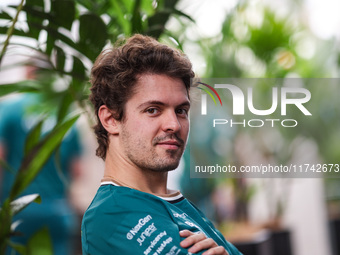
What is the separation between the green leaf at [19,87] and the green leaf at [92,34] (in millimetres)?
185

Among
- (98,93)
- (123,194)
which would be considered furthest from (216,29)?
(123,194)

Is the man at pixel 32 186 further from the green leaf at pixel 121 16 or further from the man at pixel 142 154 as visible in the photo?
the man at pixel 142 154

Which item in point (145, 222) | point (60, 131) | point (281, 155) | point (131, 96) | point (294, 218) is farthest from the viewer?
point (294, 218)

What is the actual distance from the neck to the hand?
0.60 ft

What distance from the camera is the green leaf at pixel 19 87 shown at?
1.27 metres

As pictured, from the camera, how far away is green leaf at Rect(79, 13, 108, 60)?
127 centimetres

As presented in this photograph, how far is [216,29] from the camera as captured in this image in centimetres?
292

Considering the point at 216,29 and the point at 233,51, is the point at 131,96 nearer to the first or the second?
the point at 216,29

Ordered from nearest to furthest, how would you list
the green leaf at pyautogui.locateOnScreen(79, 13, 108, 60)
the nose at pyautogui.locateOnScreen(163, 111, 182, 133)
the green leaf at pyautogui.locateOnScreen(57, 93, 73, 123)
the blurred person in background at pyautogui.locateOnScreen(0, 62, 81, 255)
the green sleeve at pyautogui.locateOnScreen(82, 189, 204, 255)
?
the green sleeve at pyautogui.locateOnScreen(82, 189, 204, 255)
the nose at pyautogui.locateOnScreen(163, 111, 182, 133)
the green leaf at pyautogui.locateOnScreen(79, 13, 108, 60)
the green leaf at pyautogui.locateOnScreen(57, 93, 73, 123)
the blurred person in background at pyautogui.locateOnScreen(0, 62, 81, 255)

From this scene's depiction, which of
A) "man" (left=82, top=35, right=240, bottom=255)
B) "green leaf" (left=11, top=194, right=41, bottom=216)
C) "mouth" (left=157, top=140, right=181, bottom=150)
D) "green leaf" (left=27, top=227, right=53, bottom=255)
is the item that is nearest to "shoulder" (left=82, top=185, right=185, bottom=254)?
"man" (left=82, top=35, right=240, bottom=255)

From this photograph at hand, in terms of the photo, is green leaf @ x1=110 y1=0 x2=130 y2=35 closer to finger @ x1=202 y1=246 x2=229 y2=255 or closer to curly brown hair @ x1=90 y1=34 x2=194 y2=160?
curly brown hair @ x1=90 y1=34 x2=194 y2=160

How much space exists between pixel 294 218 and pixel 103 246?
5.31 meters

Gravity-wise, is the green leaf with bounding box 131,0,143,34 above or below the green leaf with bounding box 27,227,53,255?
above

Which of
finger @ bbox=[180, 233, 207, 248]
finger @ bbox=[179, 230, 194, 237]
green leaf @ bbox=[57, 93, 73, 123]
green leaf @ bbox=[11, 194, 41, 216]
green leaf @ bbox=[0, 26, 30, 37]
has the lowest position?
Answer: finger @ bbox=[180, 233, 207, 248]
